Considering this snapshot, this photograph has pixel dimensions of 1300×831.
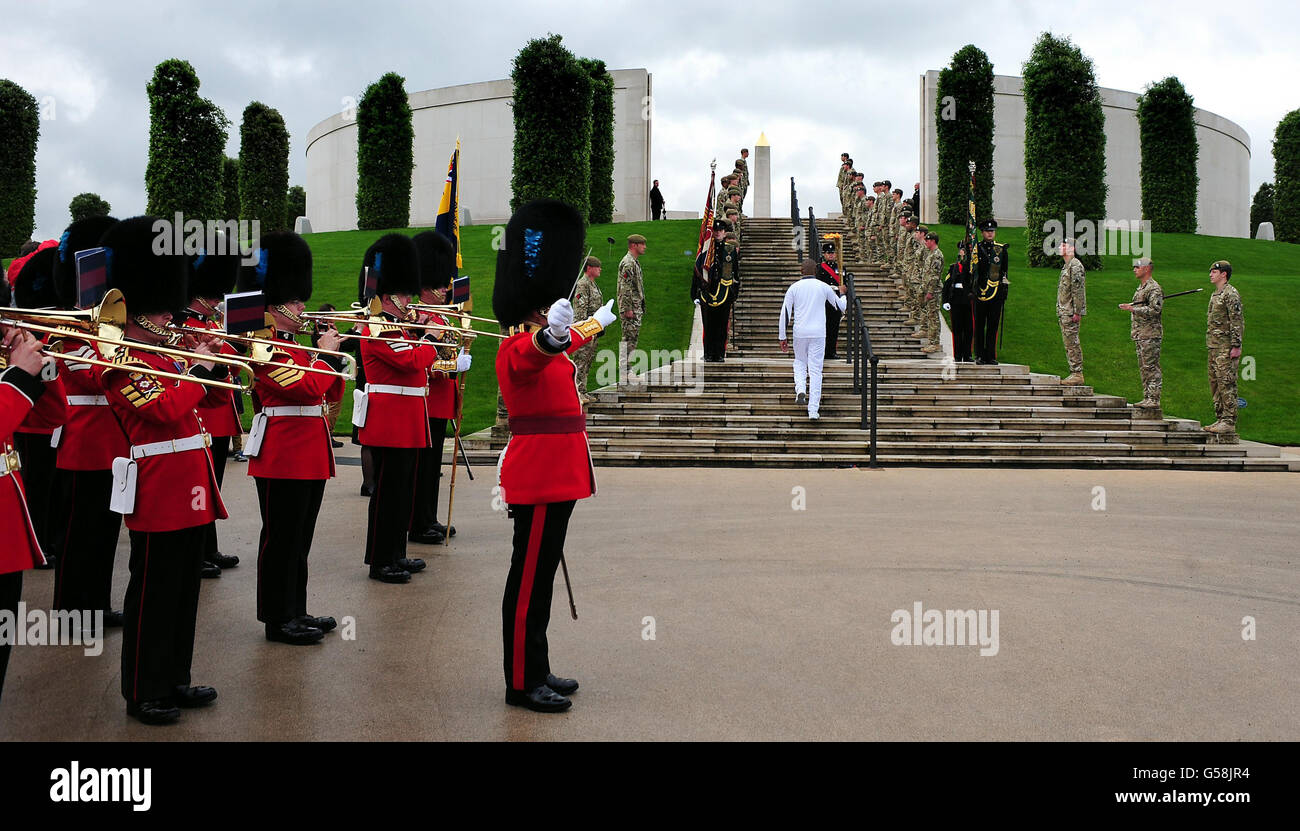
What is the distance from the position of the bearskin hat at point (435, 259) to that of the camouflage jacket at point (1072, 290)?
898cm

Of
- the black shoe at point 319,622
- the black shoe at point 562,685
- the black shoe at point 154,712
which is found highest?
the black shoe at point 319,622

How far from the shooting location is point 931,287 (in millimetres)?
16781

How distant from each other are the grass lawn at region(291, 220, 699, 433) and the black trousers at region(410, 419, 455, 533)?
3579 mm

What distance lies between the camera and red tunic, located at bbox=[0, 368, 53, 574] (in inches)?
130

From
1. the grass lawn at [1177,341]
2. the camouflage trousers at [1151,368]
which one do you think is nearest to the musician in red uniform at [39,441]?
the camouflage trousers at [1151,368]

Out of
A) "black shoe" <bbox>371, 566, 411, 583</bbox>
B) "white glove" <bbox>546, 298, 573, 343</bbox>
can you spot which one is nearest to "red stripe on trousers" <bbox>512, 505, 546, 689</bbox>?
"white glove" <bbox>546, 298, 573, 343</bbox>

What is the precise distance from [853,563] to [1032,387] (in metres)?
7.69

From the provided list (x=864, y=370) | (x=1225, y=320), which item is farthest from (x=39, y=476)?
(x=1225, y=320)

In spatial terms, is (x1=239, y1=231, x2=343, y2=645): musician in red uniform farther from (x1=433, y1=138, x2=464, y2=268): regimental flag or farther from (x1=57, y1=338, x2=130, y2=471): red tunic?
(x1=433, y1=138, x2=464, y2=268): regimental flag

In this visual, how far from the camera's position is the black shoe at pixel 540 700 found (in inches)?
157

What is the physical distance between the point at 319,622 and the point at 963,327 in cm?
1209

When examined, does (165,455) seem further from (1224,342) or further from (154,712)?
(1224,342)

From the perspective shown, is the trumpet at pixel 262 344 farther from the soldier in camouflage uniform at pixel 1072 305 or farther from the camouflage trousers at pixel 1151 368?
the soldier in camouflage uniform at pixel 1072 305

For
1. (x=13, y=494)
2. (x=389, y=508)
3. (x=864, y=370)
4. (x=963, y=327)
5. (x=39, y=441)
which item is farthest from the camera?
(x=963, y=327)
